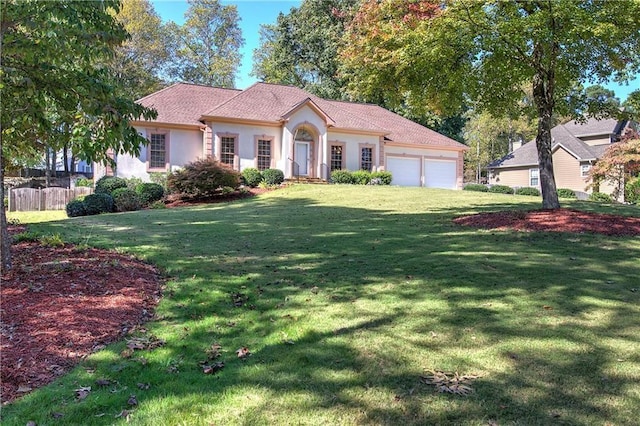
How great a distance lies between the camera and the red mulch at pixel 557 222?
909cm

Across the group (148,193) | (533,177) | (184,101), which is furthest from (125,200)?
(533,177)

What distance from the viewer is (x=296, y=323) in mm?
4465

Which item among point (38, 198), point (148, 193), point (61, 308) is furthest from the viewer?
point (38, 198)

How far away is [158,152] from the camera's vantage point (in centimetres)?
2341

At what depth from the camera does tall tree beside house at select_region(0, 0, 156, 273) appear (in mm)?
4844

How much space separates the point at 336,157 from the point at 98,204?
43.4 feet

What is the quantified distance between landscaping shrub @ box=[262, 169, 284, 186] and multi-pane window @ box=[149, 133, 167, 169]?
17.6 feet

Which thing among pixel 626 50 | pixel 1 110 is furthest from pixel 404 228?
pixel 1 110

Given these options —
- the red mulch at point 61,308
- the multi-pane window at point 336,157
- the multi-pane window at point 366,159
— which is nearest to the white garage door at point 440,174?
the multi-pane window at point 366,159

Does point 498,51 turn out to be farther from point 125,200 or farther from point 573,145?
point 573,145

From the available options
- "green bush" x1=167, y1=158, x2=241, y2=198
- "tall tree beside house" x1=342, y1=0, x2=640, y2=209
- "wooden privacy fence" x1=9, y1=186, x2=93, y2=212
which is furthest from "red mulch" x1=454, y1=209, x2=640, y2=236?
"wooden privacy fence" x1=9, y1=186, x2=93, y2=212

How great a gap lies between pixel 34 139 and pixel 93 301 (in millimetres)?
Result: 3436

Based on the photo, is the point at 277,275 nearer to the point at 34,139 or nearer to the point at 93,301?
the point at 93,301

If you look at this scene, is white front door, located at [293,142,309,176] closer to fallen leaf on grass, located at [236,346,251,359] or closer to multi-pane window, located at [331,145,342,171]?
multi-pane window, located at [331,145,342,171]
